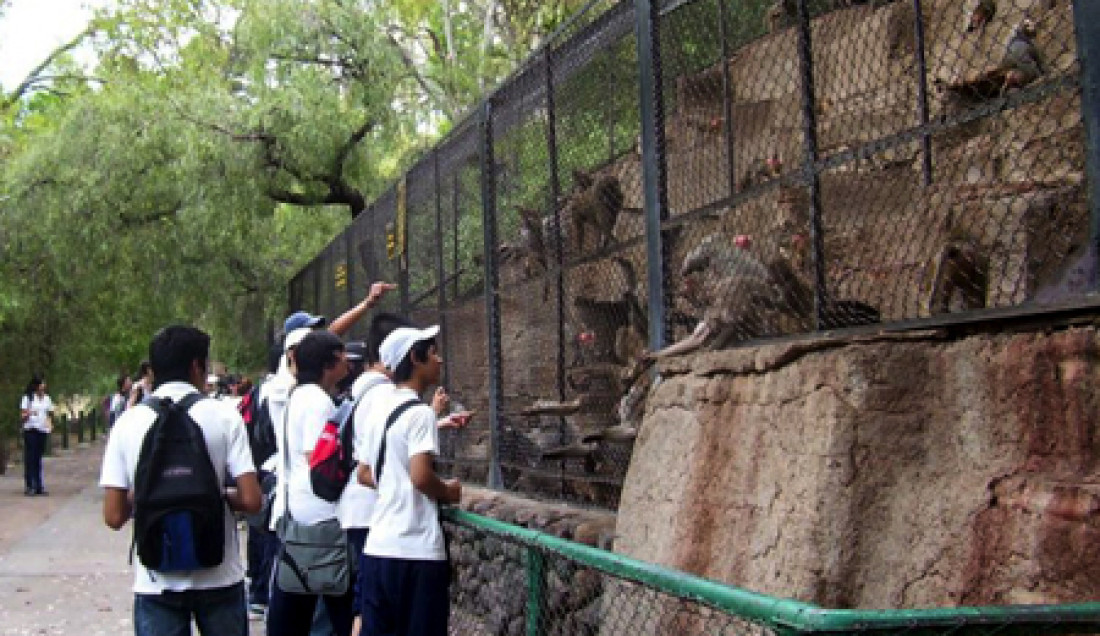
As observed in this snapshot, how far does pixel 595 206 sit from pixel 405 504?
2076 millimetres

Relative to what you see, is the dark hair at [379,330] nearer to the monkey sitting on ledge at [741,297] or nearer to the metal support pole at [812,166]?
the monkey sitting on ledge at [741,297]

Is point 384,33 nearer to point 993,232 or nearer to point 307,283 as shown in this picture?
point 307,283

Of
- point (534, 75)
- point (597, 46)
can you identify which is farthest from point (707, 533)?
point (534, 75)

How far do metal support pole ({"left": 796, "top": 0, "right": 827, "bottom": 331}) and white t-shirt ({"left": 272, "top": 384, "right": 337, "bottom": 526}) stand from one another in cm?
249

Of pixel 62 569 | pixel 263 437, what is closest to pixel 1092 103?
pixel 263 437

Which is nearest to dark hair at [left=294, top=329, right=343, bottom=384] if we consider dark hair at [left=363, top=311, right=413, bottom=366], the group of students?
the group of students

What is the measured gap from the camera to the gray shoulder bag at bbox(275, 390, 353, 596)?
19.3 ft

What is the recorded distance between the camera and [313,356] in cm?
637

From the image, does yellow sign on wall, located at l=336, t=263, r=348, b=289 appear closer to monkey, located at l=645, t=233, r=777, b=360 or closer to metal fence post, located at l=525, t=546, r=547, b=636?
monkey, located at l=645, t=233, r=777, b=360

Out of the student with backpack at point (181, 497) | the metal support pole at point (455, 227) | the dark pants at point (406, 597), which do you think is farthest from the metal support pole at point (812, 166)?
the metal support pole at point (455, 227)

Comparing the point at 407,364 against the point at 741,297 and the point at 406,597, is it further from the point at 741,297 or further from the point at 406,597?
the point at 741,297

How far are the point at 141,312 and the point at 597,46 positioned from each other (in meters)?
20.6

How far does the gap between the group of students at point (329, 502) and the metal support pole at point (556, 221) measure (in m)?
1.10

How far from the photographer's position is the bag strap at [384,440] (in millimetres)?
5172
